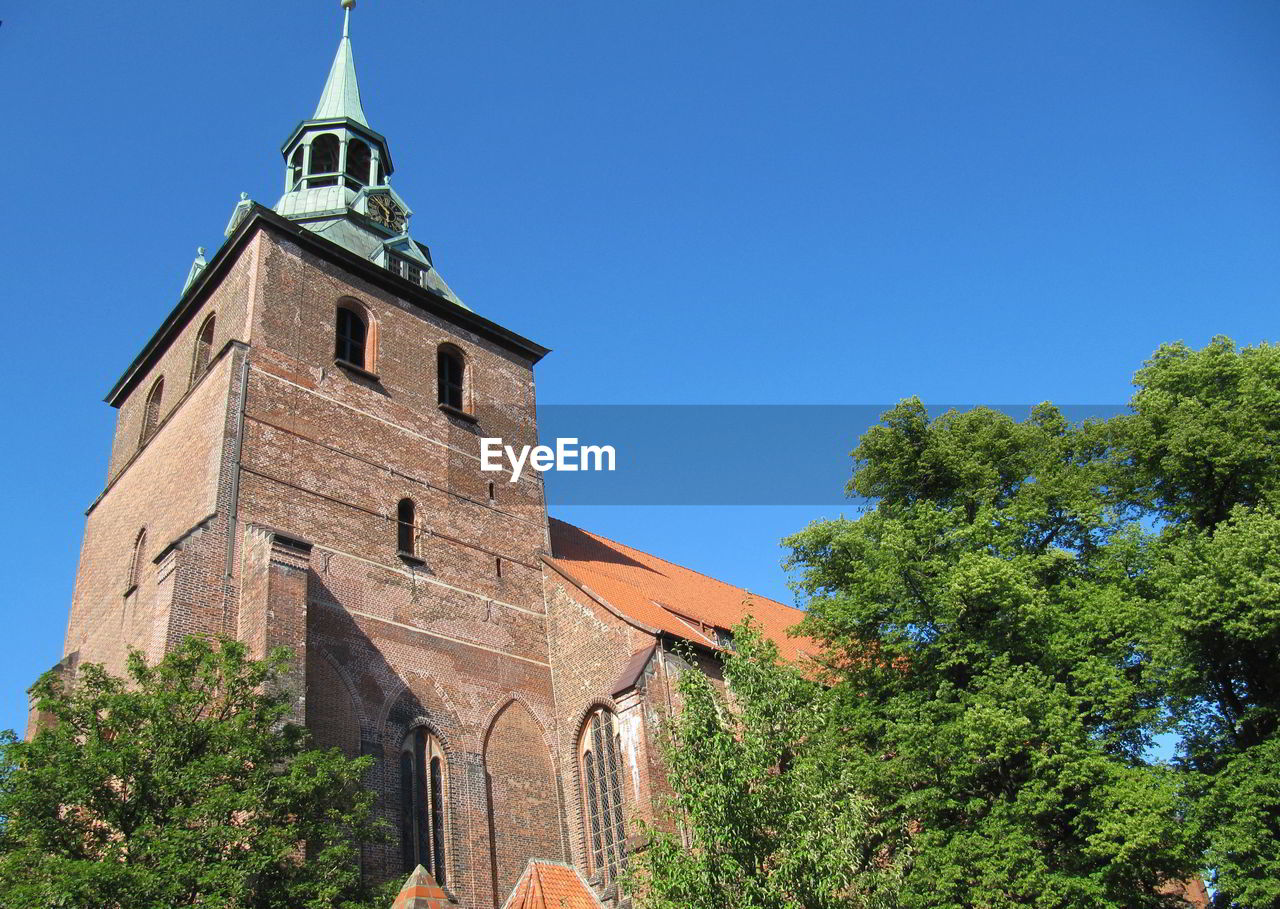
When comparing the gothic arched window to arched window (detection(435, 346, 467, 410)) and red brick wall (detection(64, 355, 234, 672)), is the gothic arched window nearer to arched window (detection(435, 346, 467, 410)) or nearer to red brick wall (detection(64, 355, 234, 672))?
arched window (detection(435, 346, 467, 410))

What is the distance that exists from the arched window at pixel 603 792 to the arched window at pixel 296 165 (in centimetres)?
1557

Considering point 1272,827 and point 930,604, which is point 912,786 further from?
point 1272,827

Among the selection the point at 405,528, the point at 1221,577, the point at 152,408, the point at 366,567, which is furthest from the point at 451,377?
the point at 1221,577

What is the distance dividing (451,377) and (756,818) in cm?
1377

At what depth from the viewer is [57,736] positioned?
1236 cm

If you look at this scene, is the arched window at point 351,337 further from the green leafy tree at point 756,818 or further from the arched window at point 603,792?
the green leafy tree at point 756,818

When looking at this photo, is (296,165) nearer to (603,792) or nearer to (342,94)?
(342,94)

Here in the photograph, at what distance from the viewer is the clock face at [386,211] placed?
1025 inches

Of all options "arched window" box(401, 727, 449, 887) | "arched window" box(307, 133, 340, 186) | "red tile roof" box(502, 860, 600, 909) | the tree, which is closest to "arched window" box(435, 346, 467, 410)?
"arched window" box(307, 133, 340, 186)

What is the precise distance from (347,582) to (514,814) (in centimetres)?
454

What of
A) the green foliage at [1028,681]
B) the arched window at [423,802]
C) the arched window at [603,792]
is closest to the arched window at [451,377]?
the arched window at [603,792]

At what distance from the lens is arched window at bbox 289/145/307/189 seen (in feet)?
90.0

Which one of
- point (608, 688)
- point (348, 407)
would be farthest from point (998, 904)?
point (348, 407)

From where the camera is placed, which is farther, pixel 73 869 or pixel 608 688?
pixel 608 688
